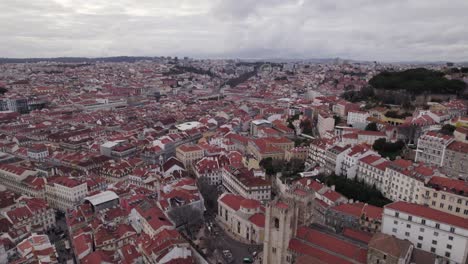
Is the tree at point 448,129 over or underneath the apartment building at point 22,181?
over

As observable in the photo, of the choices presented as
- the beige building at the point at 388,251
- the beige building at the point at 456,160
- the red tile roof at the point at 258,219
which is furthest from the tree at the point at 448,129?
the red tile roof at the point at 258,219

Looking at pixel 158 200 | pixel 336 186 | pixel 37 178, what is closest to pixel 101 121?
pixel 37 178

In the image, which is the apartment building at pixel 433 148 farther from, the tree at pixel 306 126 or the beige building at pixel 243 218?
the tree at pixel 306 126

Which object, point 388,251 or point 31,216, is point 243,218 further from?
point 31,216

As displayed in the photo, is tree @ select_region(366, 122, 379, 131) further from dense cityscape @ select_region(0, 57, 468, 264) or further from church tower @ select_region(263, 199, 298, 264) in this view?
church tower @ select_region(263, 199, 298, 264)

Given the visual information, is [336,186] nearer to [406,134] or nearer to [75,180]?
[406,134]

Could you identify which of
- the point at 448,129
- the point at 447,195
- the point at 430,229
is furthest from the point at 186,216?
the point at 448,129

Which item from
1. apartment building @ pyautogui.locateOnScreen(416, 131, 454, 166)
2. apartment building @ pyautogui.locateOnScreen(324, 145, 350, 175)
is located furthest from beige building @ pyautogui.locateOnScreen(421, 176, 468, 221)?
apartment building @ pyautogui.locateOnScreen(324, 145, 350, 175)
